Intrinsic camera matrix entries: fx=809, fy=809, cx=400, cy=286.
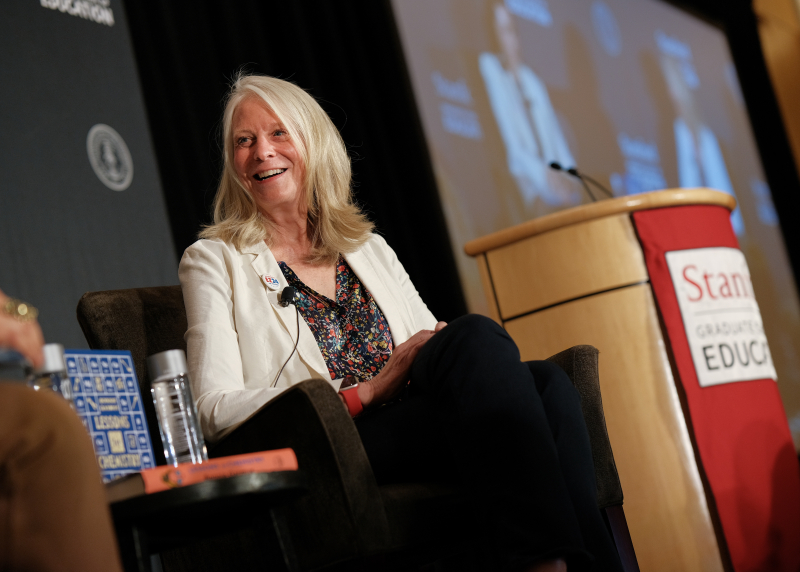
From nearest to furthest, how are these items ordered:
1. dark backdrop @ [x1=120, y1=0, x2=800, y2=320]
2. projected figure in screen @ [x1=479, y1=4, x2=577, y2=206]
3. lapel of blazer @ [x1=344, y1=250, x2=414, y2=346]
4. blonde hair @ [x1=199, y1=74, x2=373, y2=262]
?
lapel of blazer @ [x1=344, y1=250, x2=414, y2=346] → blonde hair @ [x1=199, y1=74, x2=373, y2=262] → dark backdrop @ [x1=120, y1=0, x2=800, y2=320] → projected figure in screen @ [x1=479, y1=4, x2=577, y2=206]

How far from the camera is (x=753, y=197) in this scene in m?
6.35

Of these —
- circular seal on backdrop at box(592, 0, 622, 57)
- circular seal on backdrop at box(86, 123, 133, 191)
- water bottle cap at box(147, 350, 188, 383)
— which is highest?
circular seal on backdrop at box(592, 0, 622, 57)

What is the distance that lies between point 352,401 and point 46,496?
797 millimetres

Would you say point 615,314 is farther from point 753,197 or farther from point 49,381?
point 753,197

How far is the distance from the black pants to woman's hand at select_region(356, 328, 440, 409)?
0.09 ft

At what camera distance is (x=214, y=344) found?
1607 millimetres

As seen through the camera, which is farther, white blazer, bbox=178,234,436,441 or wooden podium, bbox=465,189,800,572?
wooden podium, bbox=465,189,800,572

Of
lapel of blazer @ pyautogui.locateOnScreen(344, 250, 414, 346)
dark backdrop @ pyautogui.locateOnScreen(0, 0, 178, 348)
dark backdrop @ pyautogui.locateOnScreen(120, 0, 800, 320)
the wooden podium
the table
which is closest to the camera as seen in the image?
the table

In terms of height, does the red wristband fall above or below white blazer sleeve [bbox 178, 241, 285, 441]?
below

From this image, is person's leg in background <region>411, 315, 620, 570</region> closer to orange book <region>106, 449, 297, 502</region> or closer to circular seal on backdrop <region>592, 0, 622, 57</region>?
orange book <region>106, 449, 297, 502</region>

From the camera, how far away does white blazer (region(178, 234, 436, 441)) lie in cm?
151

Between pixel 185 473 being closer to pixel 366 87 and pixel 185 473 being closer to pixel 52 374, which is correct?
pixel 52 374

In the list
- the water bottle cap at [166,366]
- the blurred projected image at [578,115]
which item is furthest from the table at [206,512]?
the blurred projected image at [578,115]

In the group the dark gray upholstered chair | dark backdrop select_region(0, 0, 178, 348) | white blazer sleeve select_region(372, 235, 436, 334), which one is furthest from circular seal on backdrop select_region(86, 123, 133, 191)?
the dark gray upholstered chair
